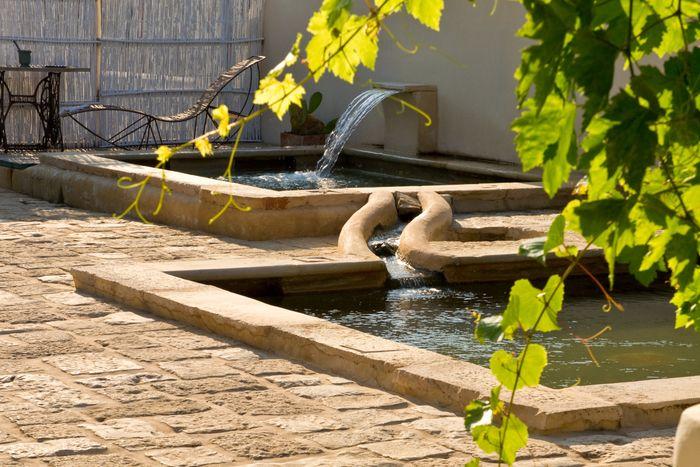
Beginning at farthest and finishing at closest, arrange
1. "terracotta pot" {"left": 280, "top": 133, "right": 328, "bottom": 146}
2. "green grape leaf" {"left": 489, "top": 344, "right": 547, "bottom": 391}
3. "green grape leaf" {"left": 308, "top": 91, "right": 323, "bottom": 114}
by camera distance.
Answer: "green grape leaf" {"left": 308, "top": 91, "right": 323, "bottom": 114}, "terracotta pot" {"left": 280, "top": 133, "right": 328, "bottom": 146}, "green grape leaf" {"left": 489, "top": 344, "right": 547, "bottom": 391}

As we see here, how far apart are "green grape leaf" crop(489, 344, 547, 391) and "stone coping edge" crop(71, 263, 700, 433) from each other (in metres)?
2.50

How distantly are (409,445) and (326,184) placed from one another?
8575 mm

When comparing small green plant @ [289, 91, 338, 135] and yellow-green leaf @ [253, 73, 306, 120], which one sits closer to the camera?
yellow-green leaf @ [253, 73, 306, 120]

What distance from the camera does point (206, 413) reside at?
452 centimetres

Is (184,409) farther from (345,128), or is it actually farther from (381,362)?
(345,128)

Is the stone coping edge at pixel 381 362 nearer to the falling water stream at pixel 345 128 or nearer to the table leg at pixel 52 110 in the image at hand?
the falling water stream at pixel 345 128

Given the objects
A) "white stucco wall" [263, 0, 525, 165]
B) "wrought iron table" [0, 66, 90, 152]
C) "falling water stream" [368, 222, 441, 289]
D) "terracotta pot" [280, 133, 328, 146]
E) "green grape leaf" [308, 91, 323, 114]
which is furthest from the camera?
"green grape leaf" [308, 91, 323, 114]

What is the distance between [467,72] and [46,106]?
4.86 metres

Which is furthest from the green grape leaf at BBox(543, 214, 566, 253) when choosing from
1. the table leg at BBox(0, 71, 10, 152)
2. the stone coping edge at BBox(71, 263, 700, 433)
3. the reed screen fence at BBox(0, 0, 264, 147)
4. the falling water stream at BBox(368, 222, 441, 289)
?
the reed screen fence at BBox(0, 0, 264, 147)

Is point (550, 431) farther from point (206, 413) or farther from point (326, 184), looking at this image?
point (326, 184)

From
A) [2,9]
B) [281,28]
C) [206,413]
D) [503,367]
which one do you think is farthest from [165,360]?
[281,28]

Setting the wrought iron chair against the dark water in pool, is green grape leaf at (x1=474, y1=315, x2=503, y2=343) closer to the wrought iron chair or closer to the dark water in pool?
the dark water in pool

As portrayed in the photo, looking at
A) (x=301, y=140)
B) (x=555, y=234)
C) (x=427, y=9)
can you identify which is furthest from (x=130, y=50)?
(x=555, y=234)

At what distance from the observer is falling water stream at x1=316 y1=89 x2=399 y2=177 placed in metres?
13.9
